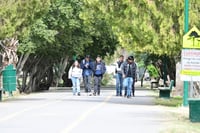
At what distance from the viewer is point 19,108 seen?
22328 millimetres

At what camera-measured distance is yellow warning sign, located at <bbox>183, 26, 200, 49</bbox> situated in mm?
21562

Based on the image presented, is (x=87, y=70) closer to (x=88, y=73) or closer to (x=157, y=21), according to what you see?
(x=88, y=73)

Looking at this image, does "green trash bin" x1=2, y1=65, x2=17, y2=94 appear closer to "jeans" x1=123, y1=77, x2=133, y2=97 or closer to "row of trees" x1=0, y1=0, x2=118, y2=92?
"row of trees" x1=0, y1=0, x2=118, y2=92

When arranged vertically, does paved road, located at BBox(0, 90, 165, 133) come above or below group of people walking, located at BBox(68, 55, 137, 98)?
below

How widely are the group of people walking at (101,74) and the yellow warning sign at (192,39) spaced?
8.55 meters

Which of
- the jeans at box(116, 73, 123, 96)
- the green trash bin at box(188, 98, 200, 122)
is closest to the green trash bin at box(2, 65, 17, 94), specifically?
the jeans at box(116, 73, 123, 96)

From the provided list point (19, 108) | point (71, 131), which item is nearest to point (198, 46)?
point (19, 108)

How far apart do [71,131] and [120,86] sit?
17.3m

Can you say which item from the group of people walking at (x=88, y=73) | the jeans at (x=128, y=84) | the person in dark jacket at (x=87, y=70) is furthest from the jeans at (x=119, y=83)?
the jeans at (x=128, y=84)

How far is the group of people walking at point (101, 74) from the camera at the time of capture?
30.5m

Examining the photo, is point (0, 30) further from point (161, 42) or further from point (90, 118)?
point (90, 118)

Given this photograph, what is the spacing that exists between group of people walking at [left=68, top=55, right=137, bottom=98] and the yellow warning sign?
8.55m

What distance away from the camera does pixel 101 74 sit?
32500 millimetres

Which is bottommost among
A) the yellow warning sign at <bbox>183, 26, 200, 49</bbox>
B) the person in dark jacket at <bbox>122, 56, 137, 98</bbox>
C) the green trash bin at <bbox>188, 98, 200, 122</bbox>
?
the green trash bin at <bbox>188, 98, 200, 122</bbox>
